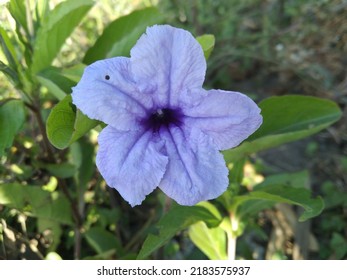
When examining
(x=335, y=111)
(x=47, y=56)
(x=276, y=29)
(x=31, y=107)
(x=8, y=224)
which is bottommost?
(x=276, y=29)

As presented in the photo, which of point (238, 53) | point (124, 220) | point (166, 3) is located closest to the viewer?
point (124, 220)

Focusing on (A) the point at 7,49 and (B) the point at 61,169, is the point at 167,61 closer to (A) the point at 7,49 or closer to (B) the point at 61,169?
(A) the point at 7,49

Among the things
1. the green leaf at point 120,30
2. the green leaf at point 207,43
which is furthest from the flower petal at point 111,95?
the green leaf at point 120,30

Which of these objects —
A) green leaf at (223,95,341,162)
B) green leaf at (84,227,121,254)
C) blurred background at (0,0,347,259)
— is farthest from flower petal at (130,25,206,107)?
blurred background at (0,0,347,259)

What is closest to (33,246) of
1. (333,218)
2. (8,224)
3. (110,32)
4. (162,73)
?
(8,224)

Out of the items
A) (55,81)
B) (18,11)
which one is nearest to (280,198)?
(55,81)

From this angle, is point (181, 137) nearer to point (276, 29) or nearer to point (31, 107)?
point (31, 107)
